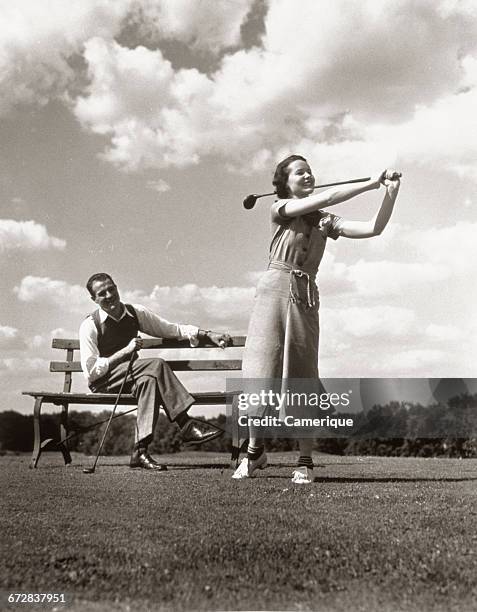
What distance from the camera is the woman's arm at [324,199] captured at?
2.96m

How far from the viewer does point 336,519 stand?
234 centimetres

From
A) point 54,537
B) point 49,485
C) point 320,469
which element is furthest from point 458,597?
point 320,469

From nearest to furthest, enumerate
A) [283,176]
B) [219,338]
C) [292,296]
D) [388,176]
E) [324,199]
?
[388,176] → [324,199] → [292,296] → [283,176] → [219,338]

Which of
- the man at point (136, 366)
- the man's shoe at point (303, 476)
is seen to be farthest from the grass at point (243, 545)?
the man at point (136, 366)

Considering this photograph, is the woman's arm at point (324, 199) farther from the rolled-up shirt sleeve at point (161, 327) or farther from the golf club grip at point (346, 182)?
the rolled-up shirt sleeve at point (161, 327)

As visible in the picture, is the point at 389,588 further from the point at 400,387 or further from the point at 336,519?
the point at 400,387

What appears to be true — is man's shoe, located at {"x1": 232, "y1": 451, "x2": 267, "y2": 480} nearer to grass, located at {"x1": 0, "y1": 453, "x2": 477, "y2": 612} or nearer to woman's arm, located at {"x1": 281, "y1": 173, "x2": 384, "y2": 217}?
grass, located at {"x1": 0, "y1": 453, "x2": 477, "y2": 612}

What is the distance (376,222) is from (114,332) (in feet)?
6.01

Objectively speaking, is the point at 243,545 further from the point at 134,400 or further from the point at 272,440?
the point at 134,400

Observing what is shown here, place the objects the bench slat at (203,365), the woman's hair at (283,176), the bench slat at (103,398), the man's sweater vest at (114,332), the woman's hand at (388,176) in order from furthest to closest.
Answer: the bench slat at (203,365)
the bench slat at (103,398)
the man's sweater vest at (114,332)
the woman's hair at (283,176)
the woman's hand at (388,176)

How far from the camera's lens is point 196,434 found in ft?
12.9

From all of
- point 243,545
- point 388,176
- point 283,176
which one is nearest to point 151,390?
point 283,176

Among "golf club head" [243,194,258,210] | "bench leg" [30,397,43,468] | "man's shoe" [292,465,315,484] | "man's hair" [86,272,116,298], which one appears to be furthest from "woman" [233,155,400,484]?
"bench leg" [30,397,43,468]

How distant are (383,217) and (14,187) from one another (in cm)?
197
